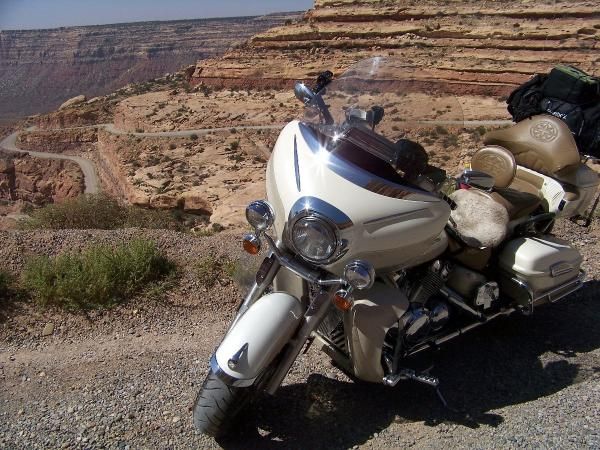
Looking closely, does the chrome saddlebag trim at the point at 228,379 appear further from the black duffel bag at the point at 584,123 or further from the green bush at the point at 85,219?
the green bush at the point at 85,219

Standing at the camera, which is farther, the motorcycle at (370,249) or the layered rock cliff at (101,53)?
the layered rock cliff at (101,53)

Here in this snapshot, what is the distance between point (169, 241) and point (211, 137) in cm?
2538

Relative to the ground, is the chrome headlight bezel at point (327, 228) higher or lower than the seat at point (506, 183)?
higher

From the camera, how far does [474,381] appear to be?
3.54 metres

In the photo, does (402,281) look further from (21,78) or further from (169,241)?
(21,78)

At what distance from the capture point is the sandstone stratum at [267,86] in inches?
944

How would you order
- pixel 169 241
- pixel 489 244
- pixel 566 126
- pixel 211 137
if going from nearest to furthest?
pixel 489 244
pixel 566 126
pixel 169 241
pixel 211 137

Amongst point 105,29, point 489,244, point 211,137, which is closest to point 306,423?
point 489,244

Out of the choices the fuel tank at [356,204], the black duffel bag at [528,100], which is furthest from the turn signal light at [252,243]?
the black duffel bag at [528,100]

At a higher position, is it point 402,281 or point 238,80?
point 402,281

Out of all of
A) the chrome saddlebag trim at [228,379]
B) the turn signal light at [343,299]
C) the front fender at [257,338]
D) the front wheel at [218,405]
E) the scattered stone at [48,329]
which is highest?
the turn signal light at [343,299]

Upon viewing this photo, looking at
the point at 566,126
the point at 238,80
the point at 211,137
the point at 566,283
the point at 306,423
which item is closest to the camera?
the point at 306,423

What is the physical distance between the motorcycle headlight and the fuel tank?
0.15 feet

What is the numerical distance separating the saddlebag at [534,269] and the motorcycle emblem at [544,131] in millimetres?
843
